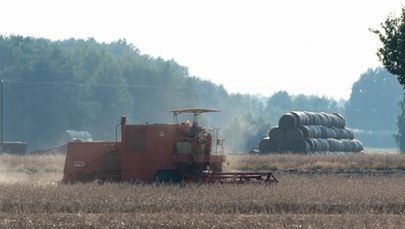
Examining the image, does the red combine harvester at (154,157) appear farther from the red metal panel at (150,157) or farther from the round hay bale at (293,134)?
the round hay bale at (293,134)

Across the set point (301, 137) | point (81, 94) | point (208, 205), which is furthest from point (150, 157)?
point (81, 94)

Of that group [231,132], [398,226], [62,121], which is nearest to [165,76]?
[231,132]

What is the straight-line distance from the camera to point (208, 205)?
31.7 m

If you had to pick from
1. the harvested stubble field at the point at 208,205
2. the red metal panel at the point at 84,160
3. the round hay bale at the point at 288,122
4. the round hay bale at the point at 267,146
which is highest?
the round hay bale at the point at 288,122

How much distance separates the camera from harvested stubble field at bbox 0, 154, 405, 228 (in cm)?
2652

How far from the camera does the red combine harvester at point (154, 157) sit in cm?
4031

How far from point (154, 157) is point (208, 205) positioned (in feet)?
29.7

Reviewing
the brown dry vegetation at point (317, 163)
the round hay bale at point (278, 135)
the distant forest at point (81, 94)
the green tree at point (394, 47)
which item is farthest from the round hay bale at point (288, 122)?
the distant forest at point (81, 94)

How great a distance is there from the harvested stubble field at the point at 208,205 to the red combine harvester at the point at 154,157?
7.93 ft

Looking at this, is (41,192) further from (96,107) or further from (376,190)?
→ (96,107)

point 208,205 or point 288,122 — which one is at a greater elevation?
point 288,122

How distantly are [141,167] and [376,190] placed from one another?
910cm

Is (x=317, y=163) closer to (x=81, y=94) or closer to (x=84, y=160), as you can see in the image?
(x=84, y=160)

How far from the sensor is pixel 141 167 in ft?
133
